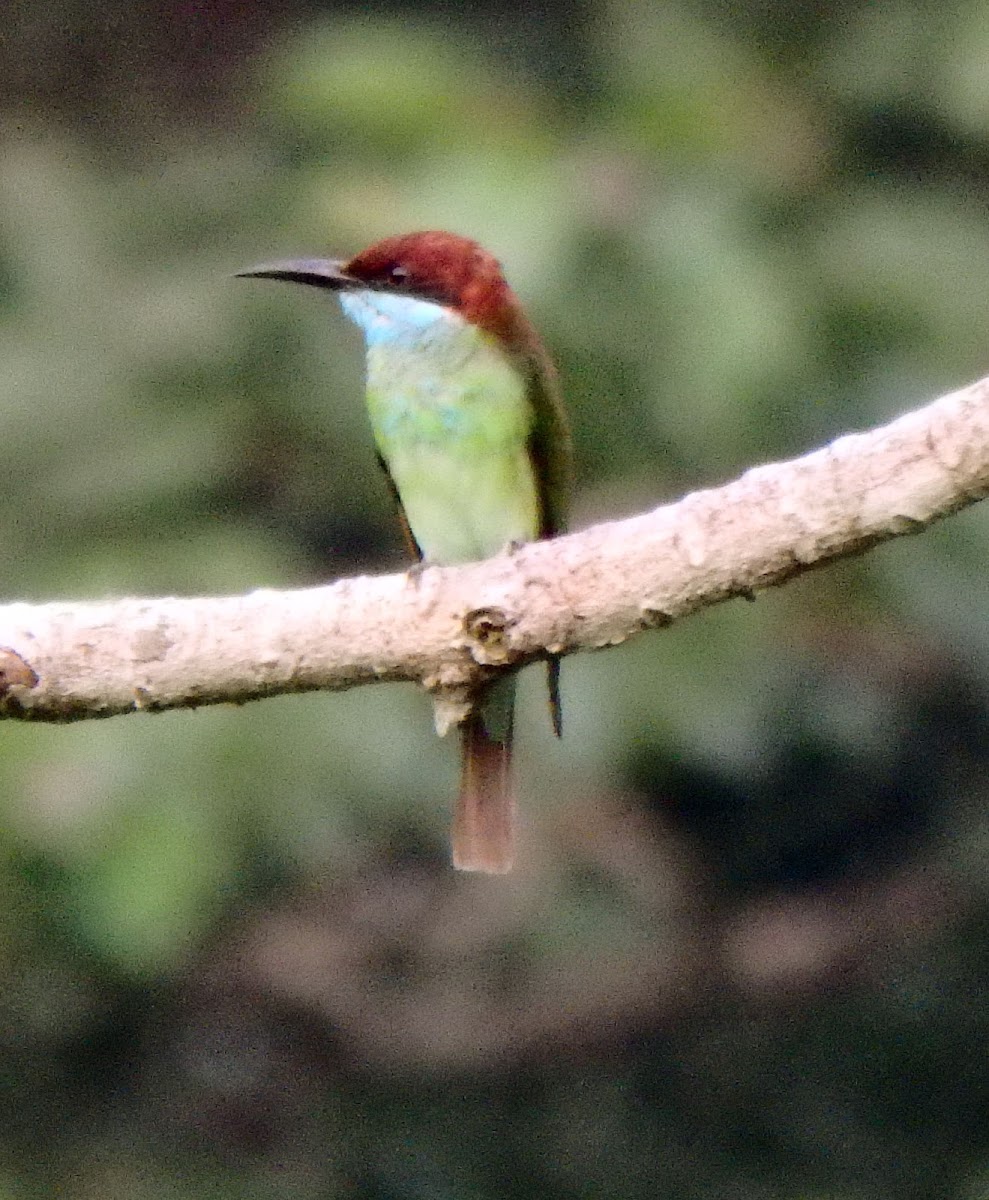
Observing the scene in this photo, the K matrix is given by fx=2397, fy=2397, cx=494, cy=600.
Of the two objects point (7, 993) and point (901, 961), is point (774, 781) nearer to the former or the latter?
point (901, 961)

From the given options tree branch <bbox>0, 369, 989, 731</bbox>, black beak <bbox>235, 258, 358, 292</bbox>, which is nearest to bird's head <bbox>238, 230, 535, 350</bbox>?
black beak <bbox>235, 258, 358, 292</bbox>

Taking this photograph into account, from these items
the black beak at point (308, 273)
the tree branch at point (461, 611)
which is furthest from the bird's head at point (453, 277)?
Result: the tree branch at point (461, 611)

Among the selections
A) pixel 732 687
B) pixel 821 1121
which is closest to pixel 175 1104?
pixel 821 1121

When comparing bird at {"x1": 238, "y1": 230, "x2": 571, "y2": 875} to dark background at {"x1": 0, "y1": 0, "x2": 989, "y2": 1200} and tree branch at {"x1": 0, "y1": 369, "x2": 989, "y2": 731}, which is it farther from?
tree branch at {"x1": 0, "y1": 369, "x2": 989, "y2": 731}

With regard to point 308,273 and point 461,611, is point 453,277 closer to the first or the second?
point 308,273

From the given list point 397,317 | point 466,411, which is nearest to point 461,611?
point 466,411

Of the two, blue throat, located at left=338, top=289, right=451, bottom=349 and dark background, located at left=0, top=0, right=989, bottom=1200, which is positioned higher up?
blue throat, located at left=338, top=289, right=451, bottom=349

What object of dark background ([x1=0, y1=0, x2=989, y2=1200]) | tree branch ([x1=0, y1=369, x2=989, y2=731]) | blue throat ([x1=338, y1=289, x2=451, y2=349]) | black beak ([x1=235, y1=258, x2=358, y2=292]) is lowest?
dark background ([x1=0, y1=0, x2=989, y2=1200])
